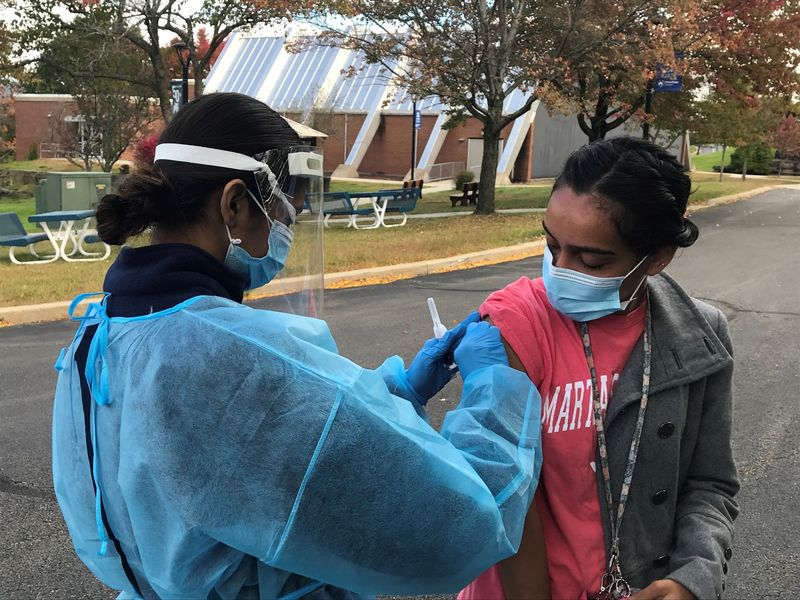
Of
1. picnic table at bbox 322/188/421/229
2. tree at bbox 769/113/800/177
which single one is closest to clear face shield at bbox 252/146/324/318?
picnic table at bbox 322/188/421/229

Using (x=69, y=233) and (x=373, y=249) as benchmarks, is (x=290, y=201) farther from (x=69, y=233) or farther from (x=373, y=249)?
(x=69, y=233)

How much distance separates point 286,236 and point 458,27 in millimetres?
17083

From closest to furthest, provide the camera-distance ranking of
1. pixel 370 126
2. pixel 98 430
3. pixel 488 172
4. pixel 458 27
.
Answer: pixel 98 430
pixel 458 27
pixel 488 172
pixel 370 126

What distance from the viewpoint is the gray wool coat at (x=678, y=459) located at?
1.67 metres

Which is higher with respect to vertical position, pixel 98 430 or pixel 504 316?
pixel 504 316

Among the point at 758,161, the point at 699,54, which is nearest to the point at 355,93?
the point at 758,161

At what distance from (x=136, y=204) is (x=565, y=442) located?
100cm

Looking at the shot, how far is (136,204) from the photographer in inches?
54.2

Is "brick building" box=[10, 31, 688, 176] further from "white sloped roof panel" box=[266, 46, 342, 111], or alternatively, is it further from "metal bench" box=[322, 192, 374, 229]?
"metal bench" box=[322, 192, 374, 229]

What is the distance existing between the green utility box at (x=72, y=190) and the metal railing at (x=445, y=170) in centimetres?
2578

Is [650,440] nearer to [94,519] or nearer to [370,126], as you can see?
[94,519]

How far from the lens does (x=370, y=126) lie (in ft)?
135

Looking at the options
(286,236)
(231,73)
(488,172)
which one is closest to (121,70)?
(488,172)

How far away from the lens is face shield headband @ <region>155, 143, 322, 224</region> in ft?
4.60
